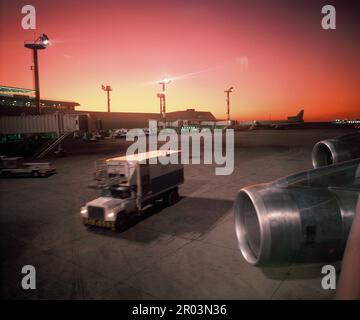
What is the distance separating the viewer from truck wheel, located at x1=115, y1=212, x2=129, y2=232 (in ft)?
39.6

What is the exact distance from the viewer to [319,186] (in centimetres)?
460

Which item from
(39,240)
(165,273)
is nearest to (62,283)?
(165,273)

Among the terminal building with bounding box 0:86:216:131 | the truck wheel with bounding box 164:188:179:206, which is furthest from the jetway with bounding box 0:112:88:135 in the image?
the truck wheel with bounding box 164:188:179:206

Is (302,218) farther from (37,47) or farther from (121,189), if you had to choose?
(37,47)

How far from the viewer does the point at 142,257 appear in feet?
33.1

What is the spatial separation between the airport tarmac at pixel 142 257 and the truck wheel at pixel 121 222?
0.95 feet

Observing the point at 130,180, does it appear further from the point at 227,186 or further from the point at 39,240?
the point at 227,186

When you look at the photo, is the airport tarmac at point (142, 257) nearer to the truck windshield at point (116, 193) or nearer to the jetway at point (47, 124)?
the truck windshield at point (116, 193)

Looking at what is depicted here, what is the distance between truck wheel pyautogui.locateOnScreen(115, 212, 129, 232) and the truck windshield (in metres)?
1.04

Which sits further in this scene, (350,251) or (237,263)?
(237,263)

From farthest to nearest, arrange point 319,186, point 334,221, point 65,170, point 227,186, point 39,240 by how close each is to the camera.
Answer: point 65,170, point 227,186, point 39,240, point 319,186, point 334,221

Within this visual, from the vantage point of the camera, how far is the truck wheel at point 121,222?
39.6 ft

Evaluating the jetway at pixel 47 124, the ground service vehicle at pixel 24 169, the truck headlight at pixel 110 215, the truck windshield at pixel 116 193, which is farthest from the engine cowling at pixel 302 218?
the jetway at pixel 47 124
